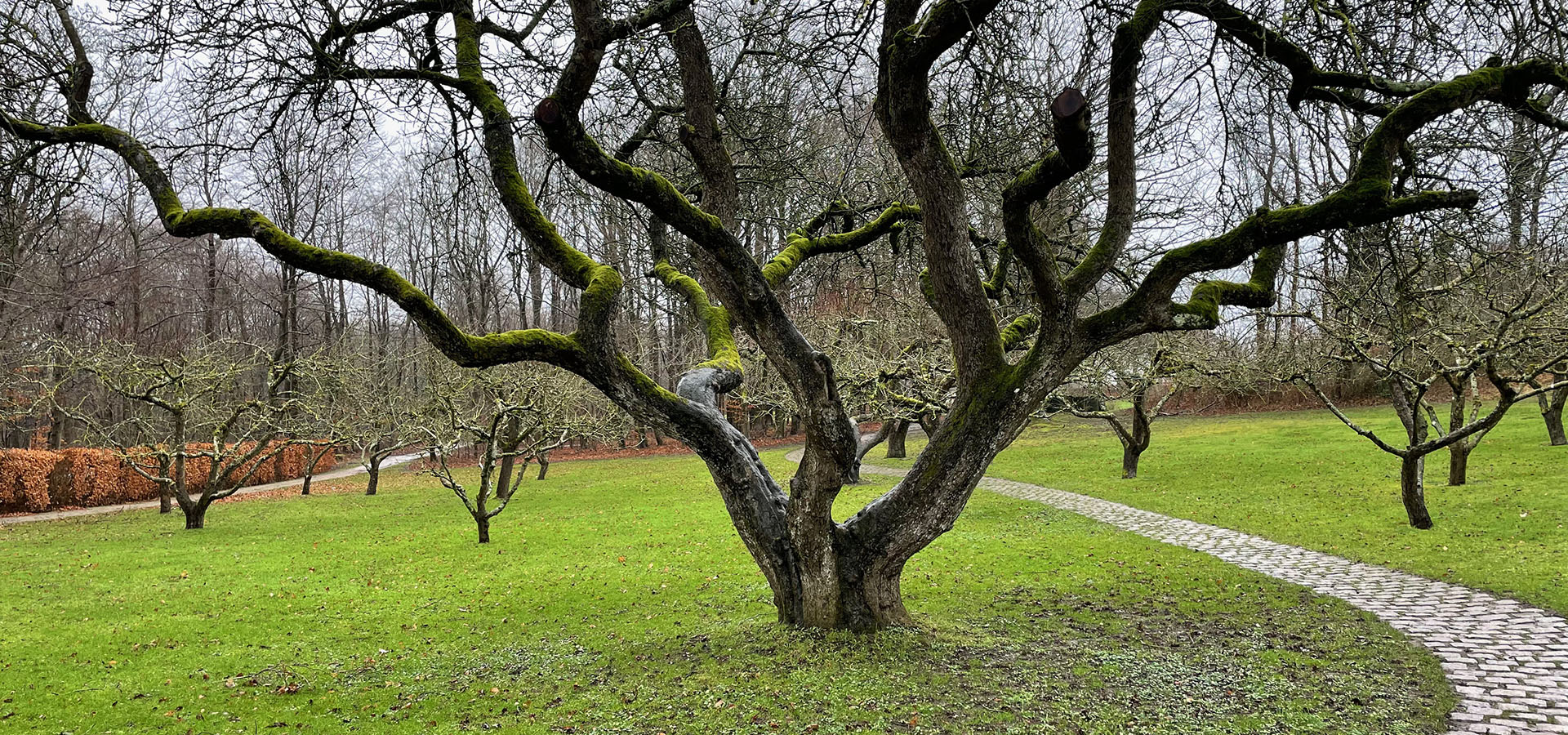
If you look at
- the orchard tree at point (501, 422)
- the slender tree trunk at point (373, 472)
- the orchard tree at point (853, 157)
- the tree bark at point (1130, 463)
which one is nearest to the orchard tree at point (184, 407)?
the slender tree trunk at point (373, 472)

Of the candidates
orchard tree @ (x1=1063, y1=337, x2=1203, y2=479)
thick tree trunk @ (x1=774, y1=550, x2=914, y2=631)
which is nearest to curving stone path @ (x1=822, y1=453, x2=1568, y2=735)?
thick tree trunk @ (x1=774, y1=550, x2=914, y2=631)

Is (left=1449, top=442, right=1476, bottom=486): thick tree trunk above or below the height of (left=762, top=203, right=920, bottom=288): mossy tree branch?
below

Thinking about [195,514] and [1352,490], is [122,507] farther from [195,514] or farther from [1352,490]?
[1352,490]

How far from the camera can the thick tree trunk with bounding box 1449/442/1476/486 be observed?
13344 mm

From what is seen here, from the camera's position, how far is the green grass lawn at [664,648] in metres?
5.10

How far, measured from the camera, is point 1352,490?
48.1 ft

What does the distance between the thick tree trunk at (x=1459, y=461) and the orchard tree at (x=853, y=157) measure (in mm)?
9810

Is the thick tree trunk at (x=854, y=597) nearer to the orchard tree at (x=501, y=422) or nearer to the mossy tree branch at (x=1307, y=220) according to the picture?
the mossy tree branch at (x=1307, y=220)

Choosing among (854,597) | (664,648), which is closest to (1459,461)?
(854,597)

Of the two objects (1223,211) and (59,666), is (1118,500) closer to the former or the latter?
(1223,211)

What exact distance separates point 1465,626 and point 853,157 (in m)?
6.48

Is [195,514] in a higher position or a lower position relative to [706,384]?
lower

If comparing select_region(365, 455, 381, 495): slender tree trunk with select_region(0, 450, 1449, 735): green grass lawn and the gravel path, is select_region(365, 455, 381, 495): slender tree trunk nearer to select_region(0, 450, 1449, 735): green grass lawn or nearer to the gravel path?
the gravel path

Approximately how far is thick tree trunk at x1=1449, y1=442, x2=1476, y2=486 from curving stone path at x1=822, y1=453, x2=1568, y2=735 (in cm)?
480
